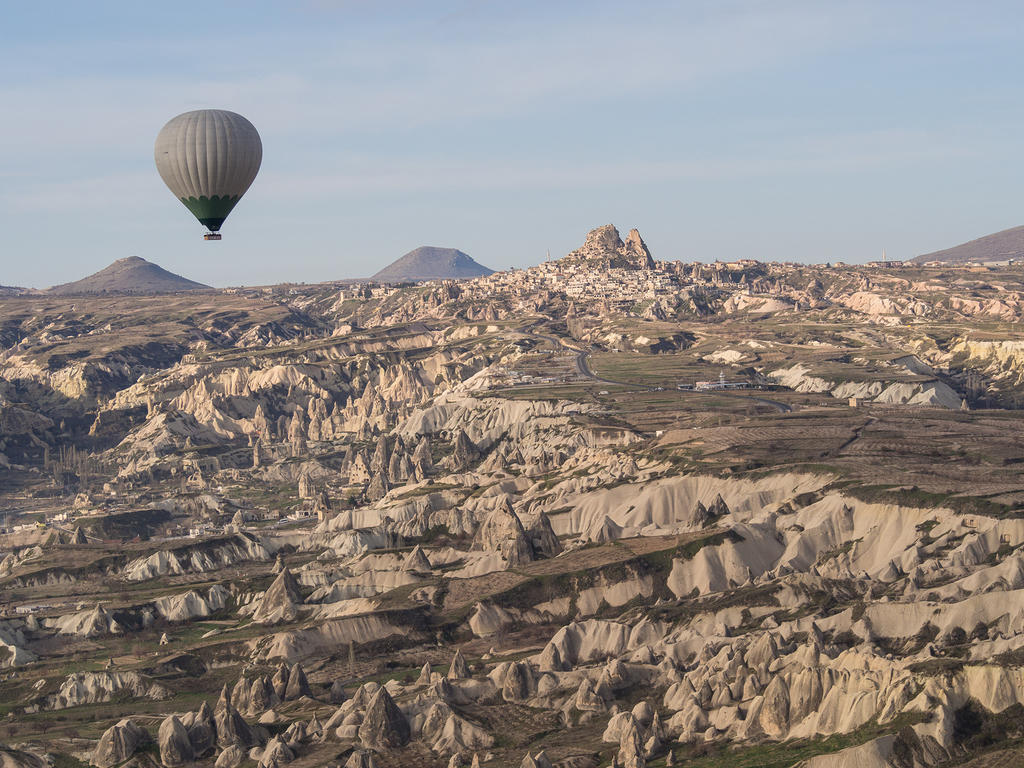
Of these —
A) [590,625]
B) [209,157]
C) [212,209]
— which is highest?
[209,157]

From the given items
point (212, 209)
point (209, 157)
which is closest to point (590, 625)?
point (212, 209)

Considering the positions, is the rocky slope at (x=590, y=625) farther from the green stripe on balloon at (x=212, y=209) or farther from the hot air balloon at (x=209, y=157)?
the hot air balloon at (x=209, y=157)

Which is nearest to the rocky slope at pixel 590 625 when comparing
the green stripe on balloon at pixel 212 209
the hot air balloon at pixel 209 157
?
the green stripe on balloon at pixel 212 209

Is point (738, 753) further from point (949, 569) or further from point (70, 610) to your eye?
point (70, 610)

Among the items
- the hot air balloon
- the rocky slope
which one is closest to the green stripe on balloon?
the hot air balloon

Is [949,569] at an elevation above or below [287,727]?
above

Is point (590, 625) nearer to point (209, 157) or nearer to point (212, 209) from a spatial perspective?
point (212, 209)

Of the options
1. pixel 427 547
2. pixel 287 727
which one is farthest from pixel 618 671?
pixel 427 547
